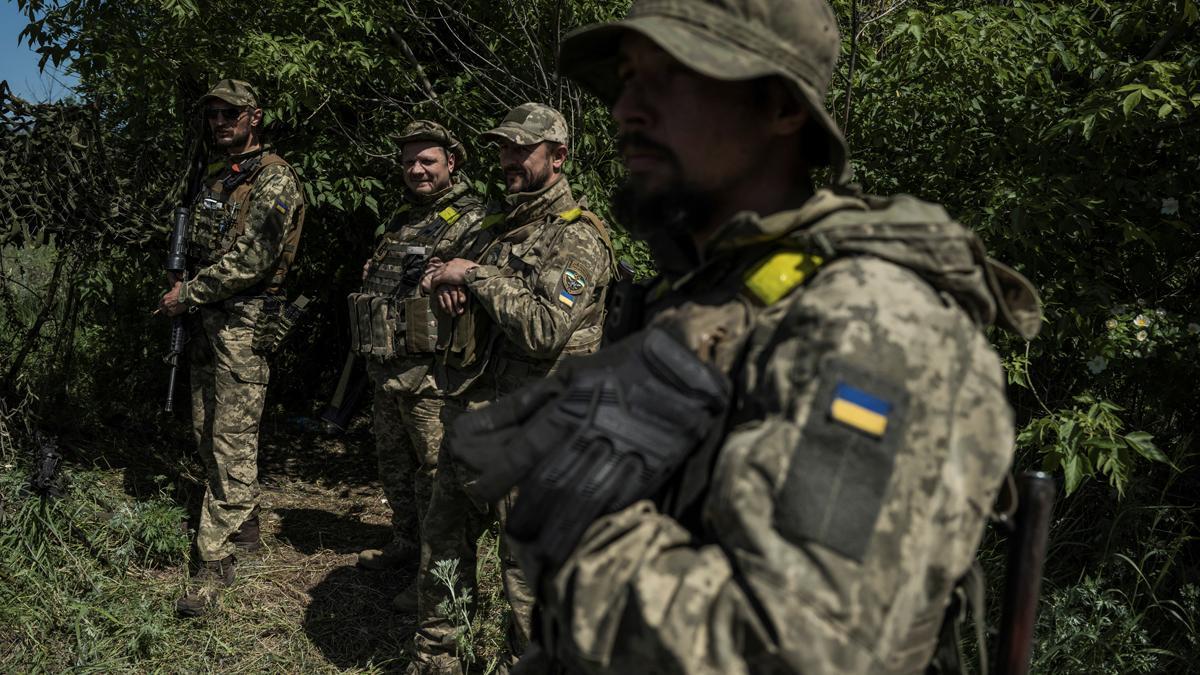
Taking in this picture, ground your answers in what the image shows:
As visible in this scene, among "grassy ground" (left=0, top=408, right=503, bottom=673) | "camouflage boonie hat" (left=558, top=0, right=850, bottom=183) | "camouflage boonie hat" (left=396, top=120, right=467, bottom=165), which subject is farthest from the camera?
"camouflage boonie hat" (left=396, top=120, right=467, bottom=165)

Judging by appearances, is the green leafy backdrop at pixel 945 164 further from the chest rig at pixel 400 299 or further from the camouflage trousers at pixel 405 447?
the camouflage trousers at pixel 405 447

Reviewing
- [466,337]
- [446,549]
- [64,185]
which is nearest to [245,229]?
[64,185]

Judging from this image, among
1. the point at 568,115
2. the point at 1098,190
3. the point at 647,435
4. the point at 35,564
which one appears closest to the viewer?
the point at 647,435

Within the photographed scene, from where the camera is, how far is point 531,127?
401 centimetres

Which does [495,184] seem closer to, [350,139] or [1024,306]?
[350,139]

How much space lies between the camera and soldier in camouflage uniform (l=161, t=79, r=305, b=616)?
4781 millimetres

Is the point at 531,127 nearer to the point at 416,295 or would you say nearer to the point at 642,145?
the point at 416,295

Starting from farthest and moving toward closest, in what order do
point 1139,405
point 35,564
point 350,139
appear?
point 350,139 → point 35,564 → point 1139,405

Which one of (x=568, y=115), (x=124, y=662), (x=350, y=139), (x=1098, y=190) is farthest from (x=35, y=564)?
(x=1098, y=190)

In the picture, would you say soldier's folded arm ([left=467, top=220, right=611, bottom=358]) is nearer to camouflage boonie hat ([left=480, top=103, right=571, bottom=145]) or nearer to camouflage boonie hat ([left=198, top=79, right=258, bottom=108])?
camouflage boonie hat ([left=480, top=103, right=571, bottom=145])

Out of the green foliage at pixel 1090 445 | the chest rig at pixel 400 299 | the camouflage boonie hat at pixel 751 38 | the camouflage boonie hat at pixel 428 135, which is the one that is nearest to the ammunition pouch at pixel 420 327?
the chest rig at pixel 400 299

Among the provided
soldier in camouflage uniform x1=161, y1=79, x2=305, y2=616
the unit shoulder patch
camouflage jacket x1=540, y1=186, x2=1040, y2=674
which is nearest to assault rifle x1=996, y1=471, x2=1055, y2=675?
camouflage jacket x1=540, y1=186, x2=1040, y2=674

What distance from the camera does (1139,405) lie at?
3785 millimetres

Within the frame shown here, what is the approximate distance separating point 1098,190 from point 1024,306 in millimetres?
2371
